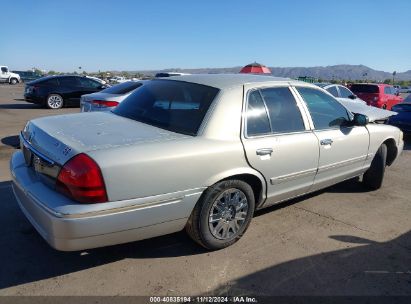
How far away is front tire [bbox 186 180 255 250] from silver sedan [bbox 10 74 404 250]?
0.03ft

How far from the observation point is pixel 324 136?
4.36m

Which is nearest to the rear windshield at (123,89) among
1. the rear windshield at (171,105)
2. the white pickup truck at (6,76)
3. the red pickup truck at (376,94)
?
the rear windshield at (171,105)

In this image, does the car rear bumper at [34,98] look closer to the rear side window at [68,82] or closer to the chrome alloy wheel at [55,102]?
the chrome alloy wheel at [55,102]

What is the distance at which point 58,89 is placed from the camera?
14961 mm

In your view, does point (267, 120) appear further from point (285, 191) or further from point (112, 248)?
point (112, 248)

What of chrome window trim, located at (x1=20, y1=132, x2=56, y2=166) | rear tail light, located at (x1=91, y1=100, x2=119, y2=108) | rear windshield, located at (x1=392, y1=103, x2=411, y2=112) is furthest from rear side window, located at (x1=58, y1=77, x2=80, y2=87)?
chrome window trim, located at (x1=20, y1=132, x2=56, y2=166)

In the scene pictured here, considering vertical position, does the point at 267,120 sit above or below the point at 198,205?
above

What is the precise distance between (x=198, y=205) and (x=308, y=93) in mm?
2067

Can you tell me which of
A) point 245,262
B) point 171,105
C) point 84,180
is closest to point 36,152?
point 84,180

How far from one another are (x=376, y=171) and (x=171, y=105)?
10.9 feet

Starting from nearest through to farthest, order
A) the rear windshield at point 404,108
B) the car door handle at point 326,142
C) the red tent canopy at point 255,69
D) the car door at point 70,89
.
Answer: the car door handle at point 326,142 < the rear windshield at point 404,108 < the car door at point 70,89 < the red tent canopy at point 255,69

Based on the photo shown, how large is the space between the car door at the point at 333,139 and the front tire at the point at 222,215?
46.4 inches

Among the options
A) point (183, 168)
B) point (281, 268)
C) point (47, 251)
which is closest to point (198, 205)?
point (183, 168)

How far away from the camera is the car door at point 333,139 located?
4379mm
